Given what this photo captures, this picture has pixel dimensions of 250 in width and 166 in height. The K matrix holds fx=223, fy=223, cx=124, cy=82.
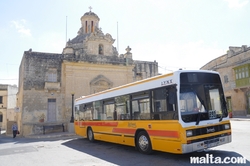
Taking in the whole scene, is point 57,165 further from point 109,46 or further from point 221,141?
point 109,46

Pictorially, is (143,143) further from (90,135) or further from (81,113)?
(81,113)

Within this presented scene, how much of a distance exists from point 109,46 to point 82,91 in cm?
597

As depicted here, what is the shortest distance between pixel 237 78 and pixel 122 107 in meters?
25.4

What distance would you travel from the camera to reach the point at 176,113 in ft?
22.1

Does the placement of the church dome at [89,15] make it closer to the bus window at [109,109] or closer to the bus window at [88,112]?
the bus window at [88,112]

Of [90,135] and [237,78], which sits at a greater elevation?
[237,78]

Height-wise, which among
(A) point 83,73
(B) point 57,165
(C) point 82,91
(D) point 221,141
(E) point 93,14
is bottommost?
(B) point 57,165

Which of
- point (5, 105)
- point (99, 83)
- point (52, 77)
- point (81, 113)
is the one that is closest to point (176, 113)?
point (81, 113)

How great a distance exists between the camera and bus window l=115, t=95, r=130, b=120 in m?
9.29

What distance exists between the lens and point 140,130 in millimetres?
8523

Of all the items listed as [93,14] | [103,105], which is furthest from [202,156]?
[93,14]

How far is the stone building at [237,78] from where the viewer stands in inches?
1124

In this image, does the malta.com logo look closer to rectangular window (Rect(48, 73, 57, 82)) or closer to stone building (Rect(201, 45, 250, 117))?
rectangular window (Rect(48, 73, 57, 82))

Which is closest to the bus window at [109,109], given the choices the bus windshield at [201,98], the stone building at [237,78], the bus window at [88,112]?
the bus window at [88,112]
